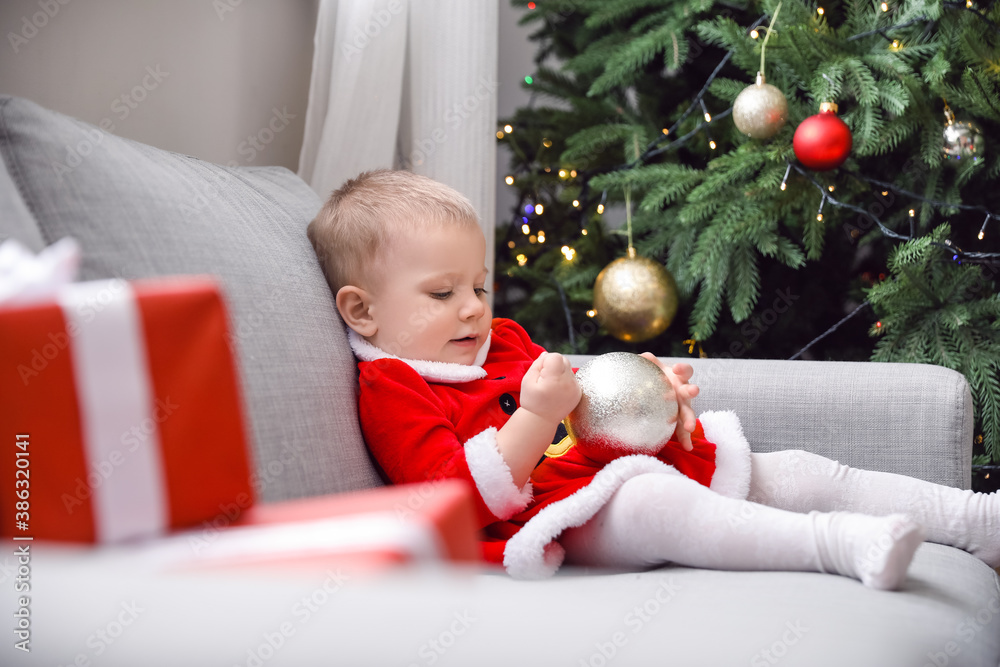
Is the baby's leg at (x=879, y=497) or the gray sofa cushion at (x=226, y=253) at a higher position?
the gray sofa cushion at (x=226, y=253)

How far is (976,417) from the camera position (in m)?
1.62

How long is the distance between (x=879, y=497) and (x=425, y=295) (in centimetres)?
66

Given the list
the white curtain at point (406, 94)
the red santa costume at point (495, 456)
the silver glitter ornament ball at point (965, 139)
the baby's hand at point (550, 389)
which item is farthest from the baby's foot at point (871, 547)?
the white curtain at point (406, 94)

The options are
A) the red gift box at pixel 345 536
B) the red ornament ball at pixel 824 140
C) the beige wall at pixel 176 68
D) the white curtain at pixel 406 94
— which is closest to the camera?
the red gift box at pixel 345 536

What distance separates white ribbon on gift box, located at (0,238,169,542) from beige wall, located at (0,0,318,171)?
1006 millimetres

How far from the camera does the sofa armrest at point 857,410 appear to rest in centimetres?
109

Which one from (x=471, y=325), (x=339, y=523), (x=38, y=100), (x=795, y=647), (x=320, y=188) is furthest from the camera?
(x=320, y=188)

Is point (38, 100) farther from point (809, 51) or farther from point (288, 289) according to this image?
point (809, 51)

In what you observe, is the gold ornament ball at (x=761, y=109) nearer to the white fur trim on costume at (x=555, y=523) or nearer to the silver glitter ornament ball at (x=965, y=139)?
the silver glitter ornament ball at (x=965, y=139)

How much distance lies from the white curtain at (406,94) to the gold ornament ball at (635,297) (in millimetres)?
298

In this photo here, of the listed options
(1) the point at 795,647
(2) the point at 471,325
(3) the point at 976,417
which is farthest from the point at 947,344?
(1) the point at 795,647

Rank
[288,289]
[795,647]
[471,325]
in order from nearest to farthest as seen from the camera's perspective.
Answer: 1. [795,647]
2. [288,289]
3. [471,325]

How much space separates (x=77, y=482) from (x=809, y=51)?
1602 mm

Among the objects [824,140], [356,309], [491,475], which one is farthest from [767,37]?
[491,475]
